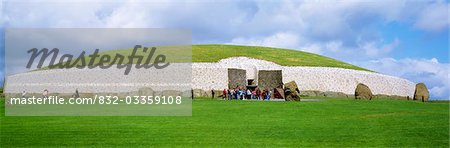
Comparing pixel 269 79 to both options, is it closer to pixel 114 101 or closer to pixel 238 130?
pixel 114 101

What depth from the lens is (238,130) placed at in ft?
54.8

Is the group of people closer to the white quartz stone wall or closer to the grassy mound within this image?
the white quartz stone wall

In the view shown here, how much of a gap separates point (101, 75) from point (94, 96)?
426cm

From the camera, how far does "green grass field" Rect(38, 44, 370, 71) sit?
174 ft

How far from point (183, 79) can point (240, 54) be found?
479 inches

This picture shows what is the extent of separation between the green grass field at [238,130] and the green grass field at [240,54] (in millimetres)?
30508

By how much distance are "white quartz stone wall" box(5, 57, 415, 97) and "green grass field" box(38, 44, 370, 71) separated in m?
2.37

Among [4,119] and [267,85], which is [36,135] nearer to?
[4,119]

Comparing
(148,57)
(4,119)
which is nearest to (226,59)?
(148,57)

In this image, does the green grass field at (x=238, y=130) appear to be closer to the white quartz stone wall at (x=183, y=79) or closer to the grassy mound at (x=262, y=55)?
the white quartz stone wall at (x=183, y=79)

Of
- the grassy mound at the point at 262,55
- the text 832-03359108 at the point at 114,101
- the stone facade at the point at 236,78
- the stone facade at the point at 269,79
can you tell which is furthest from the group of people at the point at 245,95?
the grassy mound at the point at 262,55

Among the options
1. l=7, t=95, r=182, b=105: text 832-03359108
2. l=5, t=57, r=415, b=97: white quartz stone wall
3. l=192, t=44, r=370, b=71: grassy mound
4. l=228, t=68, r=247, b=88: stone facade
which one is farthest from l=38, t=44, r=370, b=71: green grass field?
l=7, t=95, r=182, b=105: text 832-03359108

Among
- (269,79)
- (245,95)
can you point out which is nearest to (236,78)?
(269,79)

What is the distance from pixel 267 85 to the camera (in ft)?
151
